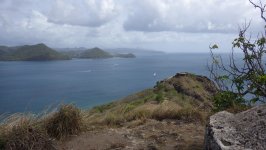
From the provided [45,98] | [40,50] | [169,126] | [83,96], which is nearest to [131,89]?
[83,96]

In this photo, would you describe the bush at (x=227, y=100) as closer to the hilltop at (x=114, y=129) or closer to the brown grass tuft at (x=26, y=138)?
the hilltop at (x=114, y=129)

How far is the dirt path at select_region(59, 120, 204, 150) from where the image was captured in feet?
21.4

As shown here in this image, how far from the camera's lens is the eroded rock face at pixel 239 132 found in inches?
180

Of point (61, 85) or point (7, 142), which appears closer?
point (7, 142)

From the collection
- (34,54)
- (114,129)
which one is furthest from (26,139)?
(34,54)

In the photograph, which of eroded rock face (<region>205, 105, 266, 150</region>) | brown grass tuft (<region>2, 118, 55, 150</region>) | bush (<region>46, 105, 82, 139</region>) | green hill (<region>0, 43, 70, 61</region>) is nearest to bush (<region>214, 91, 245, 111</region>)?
eroded rock face (<region>205, 105, 266, 150</region>)

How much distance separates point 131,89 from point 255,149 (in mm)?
67993

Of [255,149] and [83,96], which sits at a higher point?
[255,149]

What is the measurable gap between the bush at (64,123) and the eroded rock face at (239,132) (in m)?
2.99

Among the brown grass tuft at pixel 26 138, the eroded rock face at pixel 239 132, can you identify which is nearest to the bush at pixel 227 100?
the eroded rock face at pixel 239 132

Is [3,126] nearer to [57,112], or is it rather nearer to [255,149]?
[57,112]

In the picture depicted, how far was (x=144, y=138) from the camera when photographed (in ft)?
23.0

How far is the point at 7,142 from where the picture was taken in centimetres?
616

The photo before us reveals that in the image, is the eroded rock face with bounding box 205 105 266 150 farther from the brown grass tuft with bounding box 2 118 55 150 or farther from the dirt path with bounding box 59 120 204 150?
the brown grass tuft with bounding box 2 118 55 150
